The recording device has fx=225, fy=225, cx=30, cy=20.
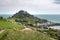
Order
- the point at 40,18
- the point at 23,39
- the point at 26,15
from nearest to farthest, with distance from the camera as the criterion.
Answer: the point at 23,39 → the point at 40,18 → the point at 26,15

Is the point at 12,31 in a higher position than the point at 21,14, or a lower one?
higher

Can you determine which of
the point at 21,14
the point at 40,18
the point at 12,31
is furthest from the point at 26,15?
the point at 12,31

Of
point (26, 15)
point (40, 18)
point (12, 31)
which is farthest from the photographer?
point (26, 15)

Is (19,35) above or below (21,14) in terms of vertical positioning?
above

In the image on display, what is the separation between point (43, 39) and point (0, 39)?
0.49 metres

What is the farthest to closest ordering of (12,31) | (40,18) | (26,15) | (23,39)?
(26,15)
(40,18)
(12,31)
(23,39)

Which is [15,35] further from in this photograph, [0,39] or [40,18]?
[40,18]

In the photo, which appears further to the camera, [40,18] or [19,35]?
[40,18]

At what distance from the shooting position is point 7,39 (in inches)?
95.1

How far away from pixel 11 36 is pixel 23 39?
5.9 inches

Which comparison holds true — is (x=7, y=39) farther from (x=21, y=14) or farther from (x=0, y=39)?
(x=21, y=14)

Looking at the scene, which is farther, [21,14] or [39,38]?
[21,14]

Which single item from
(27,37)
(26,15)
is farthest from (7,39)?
(26,15)

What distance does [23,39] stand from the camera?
7.82 ft
